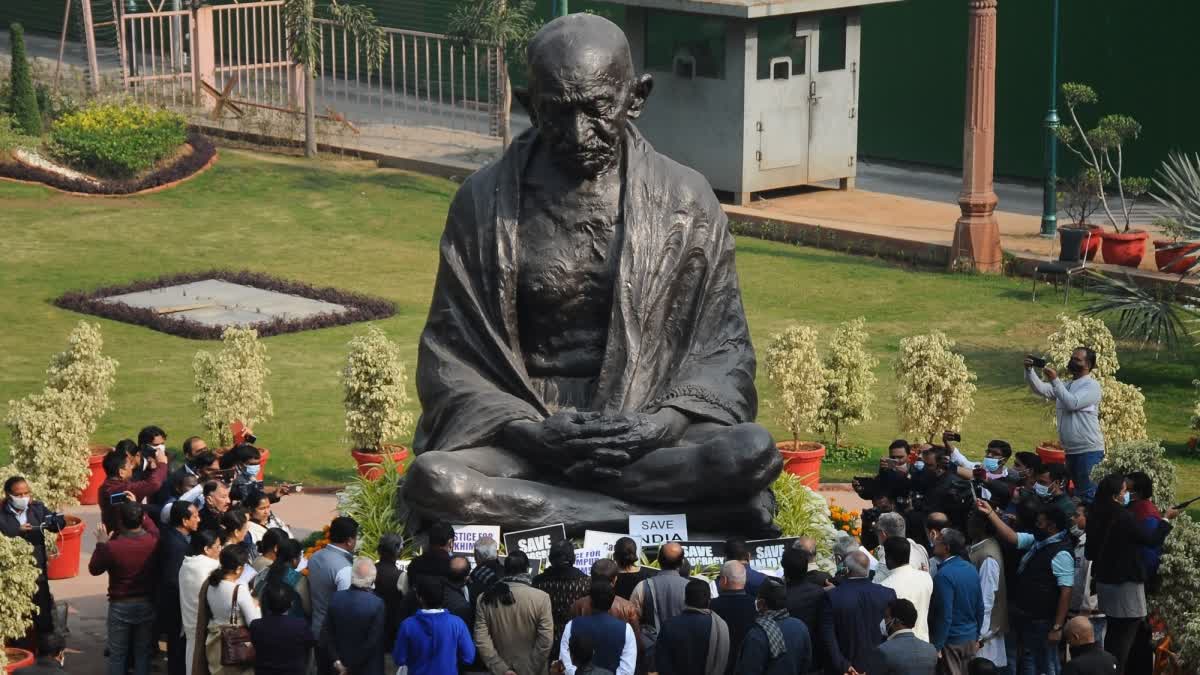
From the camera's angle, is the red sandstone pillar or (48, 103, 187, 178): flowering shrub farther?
(48, 103, 187, 178): flowering shrub

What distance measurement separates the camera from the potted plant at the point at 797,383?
16266 mm

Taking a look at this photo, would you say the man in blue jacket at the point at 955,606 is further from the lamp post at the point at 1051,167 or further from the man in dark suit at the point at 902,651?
the lamp post at the point at 1051,167

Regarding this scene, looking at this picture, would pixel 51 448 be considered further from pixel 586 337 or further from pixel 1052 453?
pixel 1052 453

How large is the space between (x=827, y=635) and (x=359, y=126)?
23157mm

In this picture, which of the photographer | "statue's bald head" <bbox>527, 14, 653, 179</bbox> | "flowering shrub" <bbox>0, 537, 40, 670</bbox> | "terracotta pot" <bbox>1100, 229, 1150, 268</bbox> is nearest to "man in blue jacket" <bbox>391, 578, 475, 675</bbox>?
"flowering shrub" <bbox>0, 537, 40, 670</bbox>

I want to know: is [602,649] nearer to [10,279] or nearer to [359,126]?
[10,279]

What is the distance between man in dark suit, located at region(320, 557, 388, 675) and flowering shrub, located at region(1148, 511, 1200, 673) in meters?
4.22

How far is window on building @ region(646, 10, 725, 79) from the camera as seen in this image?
87.3 feet

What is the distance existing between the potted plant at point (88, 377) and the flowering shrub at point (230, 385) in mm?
717

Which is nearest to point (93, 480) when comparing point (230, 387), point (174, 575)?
point (230, 387)

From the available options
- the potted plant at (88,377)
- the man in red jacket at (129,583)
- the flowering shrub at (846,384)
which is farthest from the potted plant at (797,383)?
the man in red jacket at (129,583)

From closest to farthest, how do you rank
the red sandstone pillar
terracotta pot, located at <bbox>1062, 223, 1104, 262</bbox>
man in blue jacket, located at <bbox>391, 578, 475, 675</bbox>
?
man in blue jacket, located at <bbox>391, 578, 475, 675</bbox>
the red sandstone pillar
terracotta pot, located at <bbox>1062, 223, 1104, 262</bbox>

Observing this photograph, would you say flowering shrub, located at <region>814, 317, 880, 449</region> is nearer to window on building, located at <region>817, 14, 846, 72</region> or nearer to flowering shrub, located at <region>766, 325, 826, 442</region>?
flowering shrub, located at <region>766, 325, 826, 442</region>

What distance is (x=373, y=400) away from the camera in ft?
52.4
